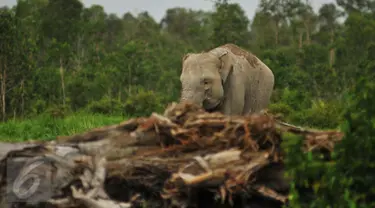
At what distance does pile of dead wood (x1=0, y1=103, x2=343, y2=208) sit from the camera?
455cm

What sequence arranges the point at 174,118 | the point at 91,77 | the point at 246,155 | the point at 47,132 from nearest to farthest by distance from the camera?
the point at 246,155 < the point at 174,118 < the point at 47,132 < the point at 91,77

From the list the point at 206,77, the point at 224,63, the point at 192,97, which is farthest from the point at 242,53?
the point at 192,97

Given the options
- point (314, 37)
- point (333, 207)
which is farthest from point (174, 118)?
point (314, 37)

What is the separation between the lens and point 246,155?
4.58 meters

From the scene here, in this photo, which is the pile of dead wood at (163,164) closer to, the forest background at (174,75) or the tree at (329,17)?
the forest background at (174,75)

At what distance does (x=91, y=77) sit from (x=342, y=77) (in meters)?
10.8

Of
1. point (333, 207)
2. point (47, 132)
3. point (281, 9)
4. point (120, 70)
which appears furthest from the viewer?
point (281, 9)

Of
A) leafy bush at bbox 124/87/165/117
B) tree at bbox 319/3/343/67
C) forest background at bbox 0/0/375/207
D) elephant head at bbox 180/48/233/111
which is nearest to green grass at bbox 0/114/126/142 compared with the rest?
forest background at bbox 0/0/375/207

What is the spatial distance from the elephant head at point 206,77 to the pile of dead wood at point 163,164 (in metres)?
4.10

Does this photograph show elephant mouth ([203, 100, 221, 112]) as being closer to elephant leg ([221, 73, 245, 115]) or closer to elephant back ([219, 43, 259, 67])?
elephant leg ([221, 73, 245, 115])

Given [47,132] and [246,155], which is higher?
[246,155]

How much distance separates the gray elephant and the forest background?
1.27 m

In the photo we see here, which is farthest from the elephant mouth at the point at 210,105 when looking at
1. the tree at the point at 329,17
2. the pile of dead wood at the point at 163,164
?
the tree at the point at 329,17

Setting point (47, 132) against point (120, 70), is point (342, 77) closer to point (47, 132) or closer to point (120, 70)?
point (120, 70)
